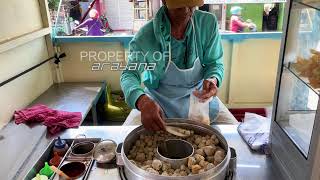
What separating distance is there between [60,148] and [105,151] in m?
0.21

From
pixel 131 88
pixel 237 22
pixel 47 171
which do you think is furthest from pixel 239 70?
pixel 47 171

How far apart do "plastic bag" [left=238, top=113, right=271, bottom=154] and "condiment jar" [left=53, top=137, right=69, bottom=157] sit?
754 mm

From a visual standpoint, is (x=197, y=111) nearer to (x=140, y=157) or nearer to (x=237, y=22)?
(x=140, y=157)

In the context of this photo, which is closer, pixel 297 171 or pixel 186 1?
pixel 297 171

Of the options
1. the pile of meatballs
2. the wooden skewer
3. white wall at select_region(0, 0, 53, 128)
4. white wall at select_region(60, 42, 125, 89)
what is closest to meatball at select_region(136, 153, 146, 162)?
the pile of meatballs

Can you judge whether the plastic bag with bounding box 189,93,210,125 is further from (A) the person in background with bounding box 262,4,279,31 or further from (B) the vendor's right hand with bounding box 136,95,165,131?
(A) the person in background with bounding box 262,4,279,31

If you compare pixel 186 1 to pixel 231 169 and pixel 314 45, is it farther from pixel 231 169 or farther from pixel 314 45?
pixel 231 169

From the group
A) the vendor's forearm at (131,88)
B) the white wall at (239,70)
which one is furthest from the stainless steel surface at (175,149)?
the white wall at (239,70)

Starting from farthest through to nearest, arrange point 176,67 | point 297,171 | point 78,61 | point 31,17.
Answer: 1. point 78,61
2. point 31,17
3. point 176,67
4. point 297,171

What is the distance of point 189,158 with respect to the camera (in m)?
0.90

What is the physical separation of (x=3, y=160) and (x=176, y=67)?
972 mm

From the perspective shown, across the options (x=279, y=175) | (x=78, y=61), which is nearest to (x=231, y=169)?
(x=279, y=175)

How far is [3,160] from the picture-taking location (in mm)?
1394

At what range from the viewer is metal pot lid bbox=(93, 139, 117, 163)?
1.07m
